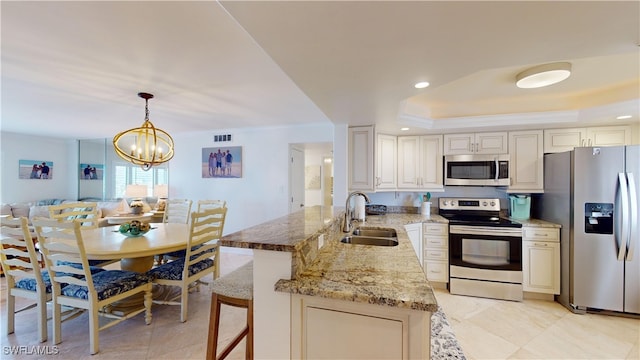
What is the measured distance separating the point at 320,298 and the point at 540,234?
3.02m

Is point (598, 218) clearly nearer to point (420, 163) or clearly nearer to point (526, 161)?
point (526, 161)

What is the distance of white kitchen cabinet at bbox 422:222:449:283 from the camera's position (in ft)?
10.2

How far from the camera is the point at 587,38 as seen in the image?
4.13 feet

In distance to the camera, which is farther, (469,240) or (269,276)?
(469,240)

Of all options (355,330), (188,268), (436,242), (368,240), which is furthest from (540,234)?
(188,268)

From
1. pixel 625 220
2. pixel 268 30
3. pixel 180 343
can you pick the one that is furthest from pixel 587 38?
pixel 180 343

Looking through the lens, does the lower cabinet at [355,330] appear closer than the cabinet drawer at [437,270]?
Yes

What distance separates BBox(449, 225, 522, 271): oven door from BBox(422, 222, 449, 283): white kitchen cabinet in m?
0.07

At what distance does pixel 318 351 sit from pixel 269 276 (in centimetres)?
39

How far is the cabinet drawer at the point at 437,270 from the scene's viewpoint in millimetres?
3113

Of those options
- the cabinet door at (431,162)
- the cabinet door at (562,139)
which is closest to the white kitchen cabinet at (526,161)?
the cabinet door at (562,139)

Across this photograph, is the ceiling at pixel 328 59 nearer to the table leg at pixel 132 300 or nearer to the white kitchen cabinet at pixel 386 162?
the white kitchen cabinet at pixel 386 162

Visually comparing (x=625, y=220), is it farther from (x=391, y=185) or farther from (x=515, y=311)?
(x=391, y=185)

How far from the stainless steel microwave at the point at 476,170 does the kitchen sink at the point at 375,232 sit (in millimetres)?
1478
